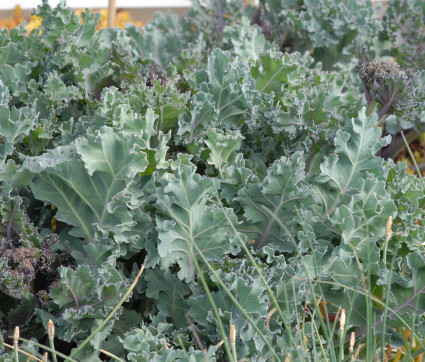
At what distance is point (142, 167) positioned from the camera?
1.88 m

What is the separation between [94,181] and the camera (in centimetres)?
194

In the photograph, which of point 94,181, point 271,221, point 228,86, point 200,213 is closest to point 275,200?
point 271,221

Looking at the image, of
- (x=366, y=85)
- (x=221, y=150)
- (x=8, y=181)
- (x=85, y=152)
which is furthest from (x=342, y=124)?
(x=8, y=181)

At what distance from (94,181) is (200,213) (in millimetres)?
369

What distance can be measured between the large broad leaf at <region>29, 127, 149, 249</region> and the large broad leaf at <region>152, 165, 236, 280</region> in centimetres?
12

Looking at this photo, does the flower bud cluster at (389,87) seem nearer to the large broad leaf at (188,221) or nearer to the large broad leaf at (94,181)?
the large broad leaf at (188,221)

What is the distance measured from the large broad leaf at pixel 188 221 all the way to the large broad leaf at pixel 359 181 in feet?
1.26

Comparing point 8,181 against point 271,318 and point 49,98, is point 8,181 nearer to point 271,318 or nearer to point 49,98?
point 49,98

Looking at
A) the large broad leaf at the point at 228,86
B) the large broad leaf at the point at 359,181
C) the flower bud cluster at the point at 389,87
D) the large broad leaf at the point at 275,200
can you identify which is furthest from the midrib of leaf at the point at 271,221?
the flower bud cluster at the point at 389,87

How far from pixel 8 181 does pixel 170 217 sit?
581 millimetres

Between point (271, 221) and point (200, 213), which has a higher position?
point (200, 213)

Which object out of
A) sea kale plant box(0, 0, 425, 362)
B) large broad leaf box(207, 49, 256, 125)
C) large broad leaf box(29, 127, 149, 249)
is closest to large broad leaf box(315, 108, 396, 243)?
sea kale plant box(0, 0, 425, 362)

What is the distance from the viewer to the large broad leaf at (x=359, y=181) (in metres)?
1.98

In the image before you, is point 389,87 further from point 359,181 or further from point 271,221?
point 271,221
